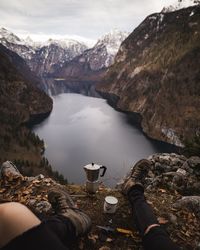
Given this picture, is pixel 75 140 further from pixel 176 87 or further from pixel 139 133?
pixel 176 87

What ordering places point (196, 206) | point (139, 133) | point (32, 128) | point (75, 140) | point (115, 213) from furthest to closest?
point (32, 128)
point (139, 133)
point (75, 140)
point (196, 206)
point (115, 213)

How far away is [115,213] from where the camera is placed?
613 centimetres

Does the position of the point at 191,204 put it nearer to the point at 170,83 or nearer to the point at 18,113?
the point at 170,83

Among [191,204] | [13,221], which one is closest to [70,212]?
[13,221]

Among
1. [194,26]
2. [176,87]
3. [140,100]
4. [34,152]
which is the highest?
[194,26]

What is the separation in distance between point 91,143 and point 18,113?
66894 mm

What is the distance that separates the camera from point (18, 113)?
13788 centimetres

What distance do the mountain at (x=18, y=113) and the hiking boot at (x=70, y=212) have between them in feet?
248

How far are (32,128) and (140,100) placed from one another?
63.0m

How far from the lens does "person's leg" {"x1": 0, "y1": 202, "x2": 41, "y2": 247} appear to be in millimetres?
3184

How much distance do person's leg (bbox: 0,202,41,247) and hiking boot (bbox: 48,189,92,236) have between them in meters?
1.46

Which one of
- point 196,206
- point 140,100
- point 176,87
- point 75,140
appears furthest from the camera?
point 140,100

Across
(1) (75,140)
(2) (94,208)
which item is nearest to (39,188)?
(2) (94,208)

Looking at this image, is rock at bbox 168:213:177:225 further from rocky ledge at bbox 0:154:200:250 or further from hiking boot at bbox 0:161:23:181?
hiking boot at bbox 0:161:23:181
